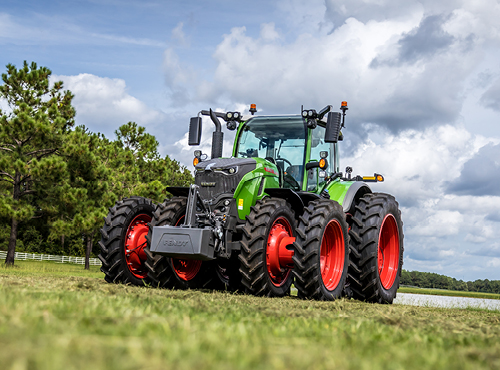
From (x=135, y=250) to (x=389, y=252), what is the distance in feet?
15.7

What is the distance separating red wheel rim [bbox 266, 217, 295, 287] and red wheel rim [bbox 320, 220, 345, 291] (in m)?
0.70

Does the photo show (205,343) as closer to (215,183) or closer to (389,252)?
(215,183)

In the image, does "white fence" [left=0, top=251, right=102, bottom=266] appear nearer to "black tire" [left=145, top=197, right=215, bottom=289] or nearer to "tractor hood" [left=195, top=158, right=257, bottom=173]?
"black tire" [left=145, top=197, right=215, bottom=289]

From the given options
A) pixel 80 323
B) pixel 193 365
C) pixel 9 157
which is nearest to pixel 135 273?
pixel 80 323

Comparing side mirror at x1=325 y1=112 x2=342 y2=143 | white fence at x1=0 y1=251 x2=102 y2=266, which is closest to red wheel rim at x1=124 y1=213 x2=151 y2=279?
side mirror at x1=325 y1=112 x2=342 y2=143

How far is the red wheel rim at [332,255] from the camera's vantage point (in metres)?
7.89

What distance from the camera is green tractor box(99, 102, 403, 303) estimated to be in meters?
6.95

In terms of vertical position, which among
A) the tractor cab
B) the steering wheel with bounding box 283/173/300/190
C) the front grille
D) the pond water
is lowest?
the pond water

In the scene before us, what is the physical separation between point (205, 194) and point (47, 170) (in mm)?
16169

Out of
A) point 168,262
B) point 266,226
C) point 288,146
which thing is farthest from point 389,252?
point 168,262

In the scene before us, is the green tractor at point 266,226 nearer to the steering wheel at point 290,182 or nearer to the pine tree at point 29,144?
the steering wheel at point 290,182

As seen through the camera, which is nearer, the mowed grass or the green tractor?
the mowed grass

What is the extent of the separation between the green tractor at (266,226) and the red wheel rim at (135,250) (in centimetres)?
2

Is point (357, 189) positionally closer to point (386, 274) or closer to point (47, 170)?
point (386, 274)
